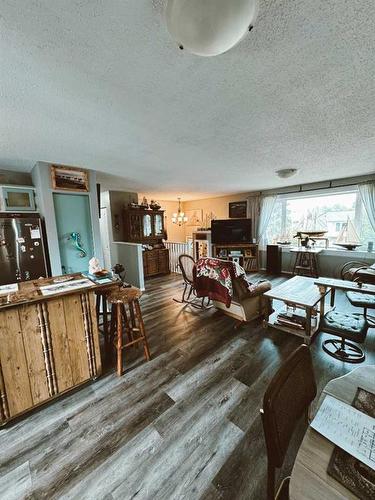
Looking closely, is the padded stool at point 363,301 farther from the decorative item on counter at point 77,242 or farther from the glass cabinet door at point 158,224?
the glass cabinet door at point 158,224

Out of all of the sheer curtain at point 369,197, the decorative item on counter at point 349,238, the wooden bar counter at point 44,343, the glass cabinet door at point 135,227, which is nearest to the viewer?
the wooden bar counter at point 44,343

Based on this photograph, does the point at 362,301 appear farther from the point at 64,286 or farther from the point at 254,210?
the point at 254,210

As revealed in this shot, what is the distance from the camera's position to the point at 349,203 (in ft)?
15.7

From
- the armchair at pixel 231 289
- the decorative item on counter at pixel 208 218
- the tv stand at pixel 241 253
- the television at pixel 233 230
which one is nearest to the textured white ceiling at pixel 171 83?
the armchair at pixel 231 289

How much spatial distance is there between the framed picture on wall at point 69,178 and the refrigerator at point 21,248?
60 centimetres

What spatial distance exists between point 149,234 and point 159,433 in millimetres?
4866

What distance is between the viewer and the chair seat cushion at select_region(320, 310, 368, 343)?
1.90 meters

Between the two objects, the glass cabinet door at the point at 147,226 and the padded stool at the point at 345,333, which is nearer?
the padded stool at the point at 345,333

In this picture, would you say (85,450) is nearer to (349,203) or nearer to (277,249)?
(277,249)

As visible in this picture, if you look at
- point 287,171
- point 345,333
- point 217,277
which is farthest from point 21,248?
point 287,171

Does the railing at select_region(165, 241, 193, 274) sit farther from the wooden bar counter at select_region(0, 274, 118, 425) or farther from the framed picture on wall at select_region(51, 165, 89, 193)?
the wooden bar counter at select_region(0, 274, 118, 425)

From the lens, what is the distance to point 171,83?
1.34 m

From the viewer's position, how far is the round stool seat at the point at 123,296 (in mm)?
2049

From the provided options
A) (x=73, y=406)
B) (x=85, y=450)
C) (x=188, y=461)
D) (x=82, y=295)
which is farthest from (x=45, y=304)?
(x=188, y=461)
